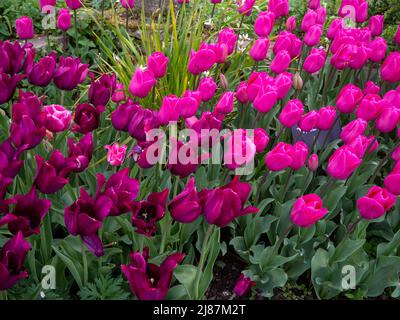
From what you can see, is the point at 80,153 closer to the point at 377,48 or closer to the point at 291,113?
the point at 291,113

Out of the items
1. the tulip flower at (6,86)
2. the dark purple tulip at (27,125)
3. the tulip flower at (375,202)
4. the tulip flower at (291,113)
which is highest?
the tulip flower at (6,86)

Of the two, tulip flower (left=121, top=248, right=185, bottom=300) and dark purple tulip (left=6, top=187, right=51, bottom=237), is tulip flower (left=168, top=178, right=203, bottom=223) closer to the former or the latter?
tulip flower (left=121, top=248, right=185, bottom=300)

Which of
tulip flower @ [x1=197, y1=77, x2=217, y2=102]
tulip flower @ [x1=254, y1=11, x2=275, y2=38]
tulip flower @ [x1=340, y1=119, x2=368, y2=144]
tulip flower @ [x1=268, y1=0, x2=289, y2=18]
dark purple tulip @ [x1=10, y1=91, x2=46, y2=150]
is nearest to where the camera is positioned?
dark purple tulip @ [x1=10, y1=91, x2=46, y2=150]

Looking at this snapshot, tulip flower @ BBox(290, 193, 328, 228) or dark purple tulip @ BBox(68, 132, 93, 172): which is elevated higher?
dark purple tulip @ BBox(68, 132, 93, 172)

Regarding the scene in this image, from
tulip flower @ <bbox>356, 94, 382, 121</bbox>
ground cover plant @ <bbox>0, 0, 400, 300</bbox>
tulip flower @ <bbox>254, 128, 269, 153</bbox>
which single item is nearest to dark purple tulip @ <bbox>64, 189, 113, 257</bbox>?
ground cover plant @ <bbox>0, 0, 400, 300</bbox>

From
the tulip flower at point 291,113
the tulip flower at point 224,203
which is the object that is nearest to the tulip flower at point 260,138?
the tulip flower at point 291,113

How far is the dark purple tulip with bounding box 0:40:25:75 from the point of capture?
195 cm

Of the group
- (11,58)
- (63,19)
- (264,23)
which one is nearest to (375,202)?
(264,23)

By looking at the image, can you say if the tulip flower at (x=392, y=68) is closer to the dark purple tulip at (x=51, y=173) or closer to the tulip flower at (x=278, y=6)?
the tulip flower at (x=278, y=6)

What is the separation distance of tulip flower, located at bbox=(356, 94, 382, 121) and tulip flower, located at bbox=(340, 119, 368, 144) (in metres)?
0.08

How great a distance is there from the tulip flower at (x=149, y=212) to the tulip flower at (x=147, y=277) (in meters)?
0.09

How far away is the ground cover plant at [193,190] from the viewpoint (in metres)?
1.52

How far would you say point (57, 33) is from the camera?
384 centimetres

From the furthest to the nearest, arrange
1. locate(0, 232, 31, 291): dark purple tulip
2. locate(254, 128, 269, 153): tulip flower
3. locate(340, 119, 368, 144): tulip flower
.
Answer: locate(340, 119, 368, 144): tulip flower < locate(254, 128, 269, 153): tulip flower < locate(0, 232, 31, 291): dark purple tulip
